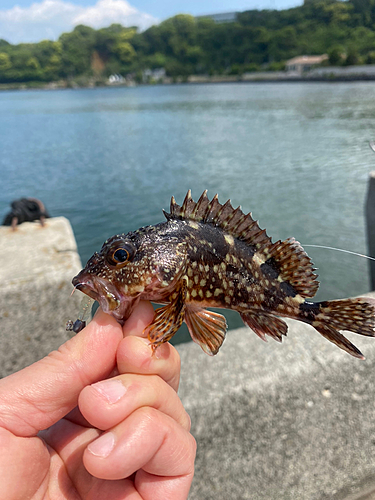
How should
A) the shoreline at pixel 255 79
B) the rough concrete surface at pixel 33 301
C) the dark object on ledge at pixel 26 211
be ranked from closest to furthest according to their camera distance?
the rough concrete surface at pixel 33 301 → the dark object on ledge at pixel 26 211 → the shoreline at pixel 255 79

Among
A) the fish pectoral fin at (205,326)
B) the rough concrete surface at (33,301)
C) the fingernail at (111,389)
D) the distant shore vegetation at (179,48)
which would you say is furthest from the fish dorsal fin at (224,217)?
the distant shore vegetation at (179,48)

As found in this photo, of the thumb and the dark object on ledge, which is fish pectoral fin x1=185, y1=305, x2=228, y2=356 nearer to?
the thumb

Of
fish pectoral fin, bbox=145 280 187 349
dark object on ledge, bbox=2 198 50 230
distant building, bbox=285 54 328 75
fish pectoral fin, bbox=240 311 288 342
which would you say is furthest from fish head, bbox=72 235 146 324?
distant building, bbox=285 54 328 75

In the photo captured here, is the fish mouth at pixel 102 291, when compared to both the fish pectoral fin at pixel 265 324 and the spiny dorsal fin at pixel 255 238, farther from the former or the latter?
the fish pectoral fin at pixel 265 324

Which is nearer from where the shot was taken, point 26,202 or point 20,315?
point 20,315

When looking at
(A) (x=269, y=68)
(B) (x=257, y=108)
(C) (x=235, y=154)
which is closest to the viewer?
(C) (x=235, y=154)

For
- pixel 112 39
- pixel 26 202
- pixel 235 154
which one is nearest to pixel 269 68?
pixel 112 39

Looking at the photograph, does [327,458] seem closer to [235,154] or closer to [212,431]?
[212,431]
